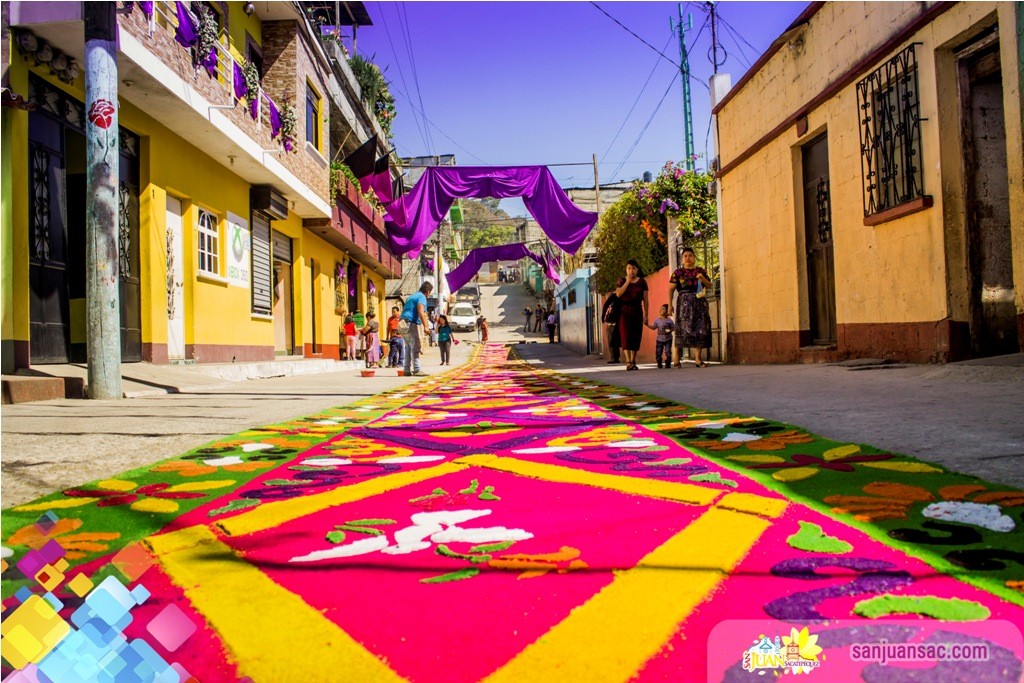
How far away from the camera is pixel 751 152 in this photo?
9.18 metres

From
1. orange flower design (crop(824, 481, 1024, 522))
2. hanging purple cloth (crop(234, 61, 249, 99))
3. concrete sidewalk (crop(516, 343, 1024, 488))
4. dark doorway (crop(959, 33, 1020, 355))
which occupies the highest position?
hanging purple cloth (crop(234, 61, 249, 99))

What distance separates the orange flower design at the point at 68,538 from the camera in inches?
59.8

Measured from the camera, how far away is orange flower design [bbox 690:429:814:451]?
2.60m

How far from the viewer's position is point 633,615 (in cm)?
111

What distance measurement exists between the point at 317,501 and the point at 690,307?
7558mm

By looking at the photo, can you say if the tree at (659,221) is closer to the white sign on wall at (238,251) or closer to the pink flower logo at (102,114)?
the white sign on wall at (238,251)

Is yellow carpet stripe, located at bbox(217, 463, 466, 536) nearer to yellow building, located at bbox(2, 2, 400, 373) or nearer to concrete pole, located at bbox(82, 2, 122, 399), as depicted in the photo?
concrete pole, located at bbox(82, 2, 122, 399)

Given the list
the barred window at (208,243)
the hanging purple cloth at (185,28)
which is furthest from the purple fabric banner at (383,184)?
the hanging purple cloth at (185,28)

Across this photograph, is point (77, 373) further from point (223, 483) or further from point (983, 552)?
point (983, 552)

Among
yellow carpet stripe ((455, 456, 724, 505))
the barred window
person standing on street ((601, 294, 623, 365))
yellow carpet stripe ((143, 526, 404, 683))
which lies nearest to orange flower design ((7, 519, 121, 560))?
yellow carpet stripe ((143, 526, 404, 683))

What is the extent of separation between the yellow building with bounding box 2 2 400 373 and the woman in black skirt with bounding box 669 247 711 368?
6568 millimetres

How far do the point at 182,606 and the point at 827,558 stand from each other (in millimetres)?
1213

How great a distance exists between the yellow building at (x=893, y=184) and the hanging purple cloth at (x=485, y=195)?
3855 millimetres

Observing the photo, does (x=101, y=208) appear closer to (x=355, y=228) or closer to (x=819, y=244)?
(x=819, y=244)
